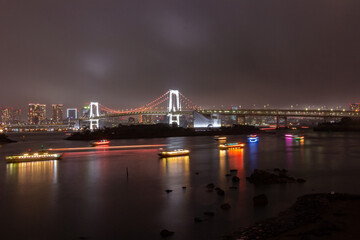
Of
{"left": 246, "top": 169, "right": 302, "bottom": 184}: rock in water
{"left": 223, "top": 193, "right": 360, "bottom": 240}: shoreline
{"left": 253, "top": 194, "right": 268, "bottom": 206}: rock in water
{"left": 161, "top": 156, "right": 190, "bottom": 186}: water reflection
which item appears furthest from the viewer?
{"left": 161, "top": 156, "right": 190, "bottom": 186}: water reflection

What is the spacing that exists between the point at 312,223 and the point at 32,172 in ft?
41.1

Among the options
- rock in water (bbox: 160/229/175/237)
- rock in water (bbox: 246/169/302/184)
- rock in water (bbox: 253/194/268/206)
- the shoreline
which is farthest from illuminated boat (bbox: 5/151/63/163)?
the shoreline

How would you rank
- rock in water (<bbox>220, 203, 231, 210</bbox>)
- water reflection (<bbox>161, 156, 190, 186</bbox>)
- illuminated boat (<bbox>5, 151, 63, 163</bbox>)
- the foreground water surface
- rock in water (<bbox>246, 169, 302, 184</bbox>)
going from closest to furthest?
1. the foreground water surface
2. rock in water (<bbox>220, 203, 231, 210</bbox>)
3. rock in water (<bbox>246, 169, 302, 184</bbox>)
4. water reflection (<bbox>161, 156, 190, 186</bbox>)
5. illuminated boat (<bbox>5, 151, 63, 163</bbox>)

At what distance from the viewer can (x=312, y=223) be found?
529 centimetres

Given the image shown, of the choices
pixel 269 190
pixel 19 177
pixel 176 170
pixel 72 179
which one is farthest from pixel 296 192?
pixel 19 177

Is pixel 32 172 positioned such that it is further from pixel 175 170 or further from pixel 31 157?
pixel 175 170

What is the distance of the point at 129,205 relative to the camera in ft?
25.2

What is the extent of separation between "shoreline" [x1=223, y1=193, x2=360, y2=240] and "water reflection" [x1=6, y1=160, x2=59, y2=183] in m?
8.91

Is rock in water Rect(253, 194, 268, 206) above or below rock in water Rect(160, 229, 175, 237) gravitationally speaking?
above

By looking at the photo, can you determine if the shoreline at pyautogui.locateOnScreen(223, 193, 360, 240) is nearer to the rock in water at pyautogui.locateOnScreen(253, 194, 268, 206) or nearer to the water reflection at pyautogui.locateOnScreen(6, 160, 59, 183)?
the rock in water at pyautogui.locateOnScreen(253, 194, 268, 206)

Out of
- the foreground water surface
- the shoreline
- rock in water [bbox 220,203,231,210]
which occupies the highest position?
the shoreline

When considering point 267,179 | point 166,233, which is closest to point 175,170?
point 267,179

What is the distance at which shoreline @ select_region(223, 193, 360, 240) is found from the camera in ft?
15.8

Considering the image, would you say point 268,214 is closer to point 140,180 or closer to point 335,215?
point 335,215
